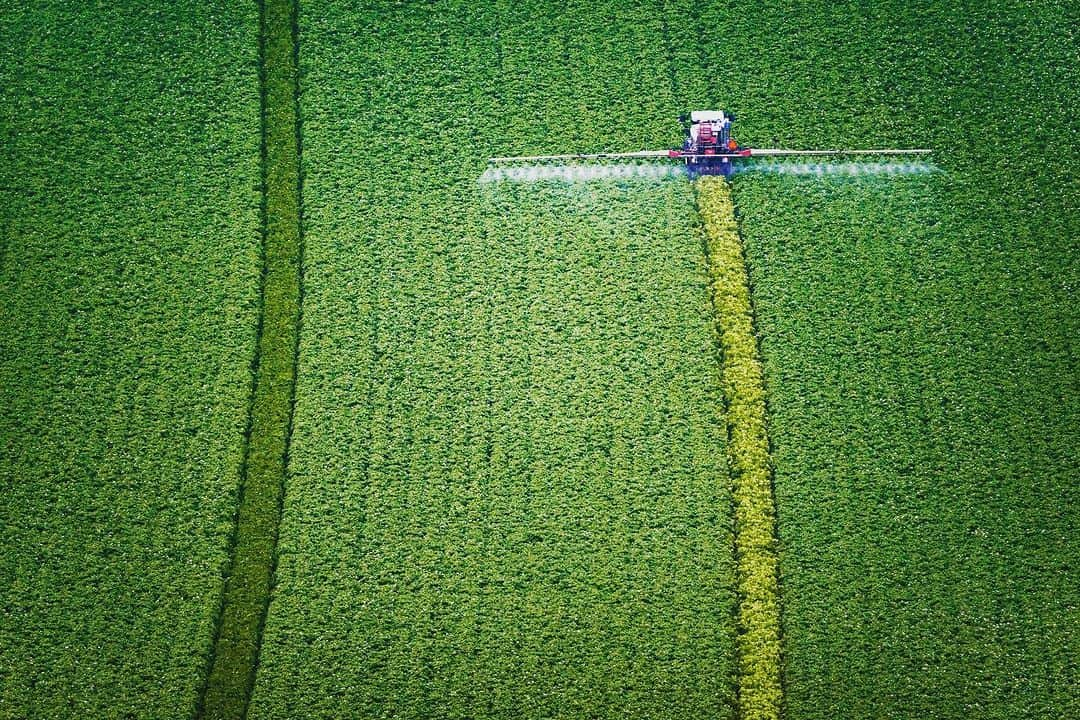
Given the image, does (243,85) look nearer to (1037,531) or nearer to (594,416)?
(594,416)

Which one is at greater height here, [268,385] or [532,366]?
[532,366]

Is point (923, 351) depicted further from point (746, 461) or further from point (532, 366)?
point (532, 366)

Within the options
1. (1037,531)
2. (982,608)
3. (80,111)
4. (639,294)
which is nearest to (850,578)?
(982,608)

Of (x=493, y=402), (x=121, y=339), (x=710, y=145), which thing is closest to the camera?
(x=493, y=402)

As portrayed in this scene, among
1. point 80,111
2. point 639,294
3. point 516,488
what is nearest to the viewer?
point 516,488

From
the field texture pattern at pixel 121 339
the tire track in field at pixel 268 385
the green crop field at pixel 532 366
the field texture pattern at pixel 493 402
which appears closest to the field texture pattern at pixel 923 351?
the green crop field at pixel 532 366

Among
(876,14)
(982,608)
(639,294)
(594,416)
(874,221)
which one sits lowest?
(982,608)

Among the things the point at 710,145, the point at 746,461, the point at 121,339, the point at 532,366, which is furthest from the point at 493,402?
the point at 121,339
